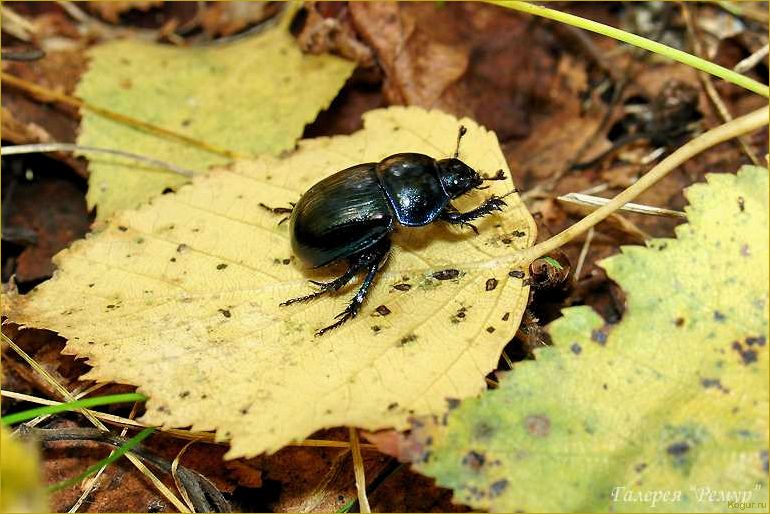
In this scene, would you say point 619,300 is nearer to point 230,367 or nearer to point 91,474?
point 230,367

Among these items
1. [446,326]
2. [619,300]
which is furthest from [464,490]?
[619,300]

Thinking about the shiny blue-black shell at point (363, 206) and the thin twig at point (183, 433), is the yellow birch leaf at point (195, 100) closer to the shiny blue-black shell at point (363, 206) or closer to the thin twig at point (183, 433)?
the shiny blue-black shell at point (363, 206)

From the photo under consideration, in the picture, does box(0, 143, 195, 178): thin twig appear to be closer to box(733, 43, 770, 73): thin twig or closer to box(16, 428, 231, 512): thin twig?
box(16, 428, 231, 512): thin twig

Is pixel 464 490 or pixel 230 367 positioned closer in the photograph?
pixel 464 490

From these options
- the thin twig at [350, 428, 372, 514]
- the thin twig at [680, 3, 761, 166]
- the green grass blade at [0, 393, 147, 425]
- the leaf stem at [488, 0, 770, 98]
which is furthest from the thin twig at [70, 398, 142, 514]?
the thin twig at [680, 3, 761, 166]

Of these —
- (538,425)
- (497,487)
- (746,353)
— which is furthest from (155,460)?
(746,353)

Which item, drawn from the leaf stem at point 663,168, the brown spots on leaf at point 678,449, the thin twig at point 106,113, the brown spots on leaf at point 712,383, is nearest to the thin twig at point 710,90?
the leaf stem at point 663,168

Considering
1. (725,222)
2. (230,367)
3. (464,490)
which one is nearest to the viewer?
(464,490)
